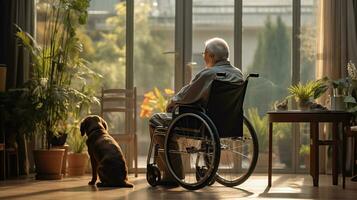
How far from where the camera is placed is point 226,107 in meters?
5.04

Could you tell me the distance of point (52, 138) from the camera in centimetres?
631

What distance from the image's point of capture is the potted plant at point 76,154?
21.4ft

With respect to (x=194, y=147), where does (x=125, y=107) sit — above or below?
above

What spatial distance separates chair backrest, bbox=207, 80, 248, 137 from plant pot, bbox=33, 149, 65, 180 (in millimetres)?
1741

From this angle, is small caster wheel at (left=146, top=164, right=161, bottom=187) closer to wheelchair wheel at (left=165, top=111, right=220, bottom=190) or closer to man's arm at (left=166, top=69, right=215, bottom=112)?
wheelchair wheel at (left=165, top=111, right=220, bottom=190)

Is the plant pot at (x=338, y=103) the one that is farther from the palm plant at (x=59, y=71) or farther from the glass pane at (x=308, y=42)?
the palm plant at (x=59, y=71)

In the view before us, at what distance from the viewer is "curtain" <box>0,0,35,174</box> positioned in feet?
21.4

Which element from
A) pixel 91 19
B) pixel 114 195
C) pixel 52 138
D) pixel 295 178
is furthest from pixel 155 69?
pixel 114 195

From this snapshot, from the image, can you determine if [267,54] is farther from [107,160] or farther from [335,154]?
[107,160]

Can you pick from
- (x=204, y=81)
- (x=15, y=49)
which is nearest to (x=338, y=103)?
(x=204, y=81)

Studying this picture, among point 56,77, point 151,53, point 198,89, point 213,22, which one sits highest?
point 213,22

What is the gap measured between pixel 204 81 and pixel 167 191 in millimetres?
808

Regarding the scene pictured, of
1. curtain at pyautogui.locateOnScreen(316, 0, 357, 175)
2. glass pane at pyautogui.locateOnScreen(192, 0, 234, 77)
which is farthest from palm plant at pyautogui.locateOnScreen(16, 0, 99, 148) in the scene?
curtain at pyautogui.locateOnScreen(316, 0, 357, 175)

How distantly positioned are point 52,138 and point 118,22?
4.40ft
